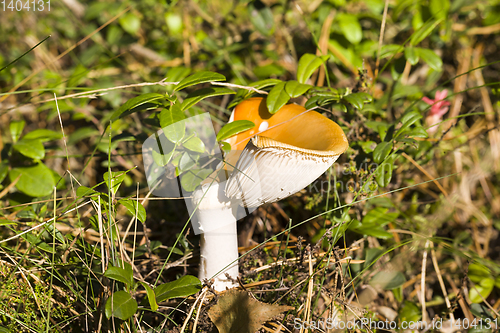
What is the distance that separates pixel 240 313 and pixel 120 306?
605 mm

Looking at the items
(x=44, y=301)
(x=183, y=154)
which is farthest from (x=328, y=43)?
(x=44, y=301)

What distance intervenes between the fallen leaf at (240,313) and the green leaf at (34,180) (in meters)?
1.41

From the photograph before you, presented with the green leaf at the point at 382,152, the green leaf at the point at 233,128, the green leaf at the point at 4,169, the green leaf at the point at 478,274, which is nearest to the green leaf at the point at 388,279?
the green leaf at the point at 478,274

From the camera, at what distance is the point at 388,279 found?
2150mm

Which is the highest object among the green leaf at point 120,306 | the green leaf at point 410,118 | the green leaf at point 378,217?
the green leaf at point 410,118

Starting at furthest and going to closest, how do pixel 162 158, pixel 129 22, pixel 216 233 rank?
pixel 129 22 → pixel 216 233 → pixel 162 158

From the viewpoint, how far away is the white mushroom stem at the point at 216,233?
1.74 meters

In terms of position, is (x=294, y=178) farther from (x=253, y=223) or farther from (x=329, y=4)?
(x=329, y=4)

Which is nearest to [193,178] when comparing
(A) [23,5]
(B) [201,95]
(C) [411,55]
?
(B) [201,95]

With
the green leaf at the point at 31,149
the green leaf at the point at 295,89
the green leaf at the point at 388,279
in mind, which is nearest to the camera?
the green leaf at the point at 295,89

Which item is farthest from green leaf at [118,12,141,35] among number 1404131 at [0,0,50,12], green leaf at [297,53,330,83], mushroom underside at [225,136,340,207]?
mushroom underside at [225,136,340,207]

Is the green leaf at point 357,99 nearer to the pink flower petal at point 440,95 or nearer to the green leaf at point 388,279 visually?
the pink flower petal at point 440,95

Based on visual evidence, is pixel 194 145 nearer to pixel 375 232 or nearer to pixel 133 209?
pixel 133 209

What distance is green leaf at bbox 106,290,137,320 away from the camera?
136 centimetres
